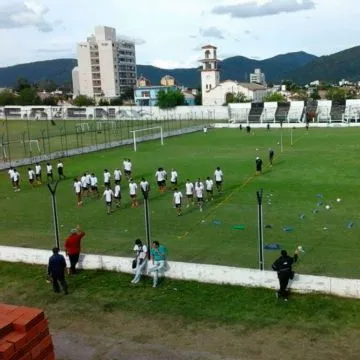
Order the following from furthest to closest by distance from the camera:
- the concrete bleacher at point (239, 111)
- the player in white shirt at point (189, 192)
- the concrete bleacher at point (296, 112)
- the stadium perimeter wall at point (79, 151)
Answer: the concrete bleacher at point (239, 111) < the concrete bleacher at point (296, 112) < the stadium perimeter wall at point (79, 151) < the player in white shirt at point (189, 192)

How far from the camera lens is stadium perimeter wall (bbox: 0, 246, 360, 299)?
11.8 meters

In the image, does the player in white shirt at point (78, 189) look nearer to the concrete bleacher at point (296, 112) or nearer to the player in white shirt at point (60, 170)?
the player in white shirt at point (60, 170)

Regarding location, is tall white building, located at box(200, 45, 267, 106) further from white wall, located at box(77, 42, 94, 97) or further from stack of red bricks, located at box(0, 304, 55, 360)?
stack of red bricks, located at box(0, 304, 55, 360)

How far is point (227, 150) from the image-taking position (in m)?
41.8

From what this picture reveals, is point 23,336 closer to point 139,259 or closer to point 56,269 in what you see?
point 56,269

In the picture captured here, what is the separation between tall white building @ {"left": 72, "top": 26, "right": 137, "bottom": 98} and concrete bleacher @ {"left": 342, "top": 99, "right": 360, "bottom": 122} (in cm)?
9617

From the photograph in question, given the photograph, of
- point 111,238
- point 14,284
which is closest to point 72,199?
point 111,238

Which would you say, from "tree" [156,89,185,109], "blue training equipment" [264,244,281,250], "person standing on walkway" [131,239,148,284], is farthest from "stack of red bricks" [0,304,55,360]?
"tree" [156,89,185,109]

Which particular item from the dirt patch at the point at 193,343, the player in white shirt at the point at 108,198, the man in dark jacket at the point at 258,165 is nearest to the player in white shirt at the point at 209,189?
the player in white shirt at the point at 108,198

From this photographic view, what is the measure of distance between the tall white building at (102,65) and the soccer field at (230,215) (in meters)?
122

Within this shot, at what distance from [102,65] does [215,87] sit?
47826mm

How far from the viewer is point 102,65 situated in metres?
154

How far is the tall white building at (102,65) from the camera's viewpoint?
15400 cm

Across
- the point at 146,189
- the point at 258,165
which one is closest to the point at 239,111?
the point at 258,165
